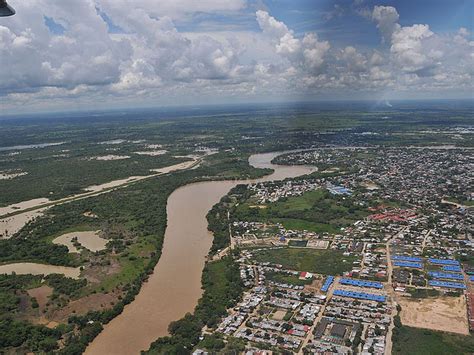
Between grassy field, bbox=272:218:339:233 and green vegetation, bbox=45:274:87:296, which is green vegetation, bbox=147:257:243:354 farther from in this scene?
grassy field, bbox=272:218:339:233

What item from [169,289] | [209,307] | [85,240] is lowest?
[169,289]

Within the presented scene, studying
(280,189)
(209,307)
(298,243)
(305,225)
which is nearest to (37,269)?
(209,307)

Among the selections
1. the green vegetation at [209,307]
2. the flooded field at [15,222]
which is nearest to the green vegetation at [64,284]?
the green vegetation at [209,307]

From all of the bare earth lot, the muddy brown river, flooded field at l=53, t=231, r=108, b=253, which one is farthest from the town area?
flooded field at l=53, t=231, r=108, b=253

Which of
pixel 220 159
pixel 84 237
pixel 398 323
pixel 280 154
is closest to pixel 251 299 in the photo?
pixel 398 323

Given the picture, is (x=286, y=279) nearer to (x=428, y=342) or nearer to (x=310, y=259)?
(x=310, y=259)

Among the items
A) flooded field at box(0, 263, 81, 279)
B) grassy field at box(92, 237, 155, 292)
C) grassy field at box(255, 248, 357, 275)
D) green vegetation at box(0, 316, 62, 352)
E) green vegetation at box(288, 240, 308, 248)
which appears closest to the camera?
green vegetation at box(0, 316, 62, 352)
